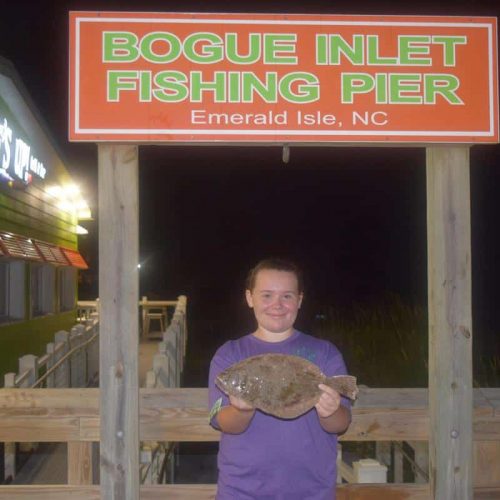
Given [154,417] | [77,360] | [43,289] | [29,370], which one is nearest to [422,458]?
[154,417]

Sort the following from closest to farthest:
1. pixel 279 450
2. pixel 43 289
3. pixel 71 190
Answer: pixel 279 450 → pixel 43 289 → pixel 71 190

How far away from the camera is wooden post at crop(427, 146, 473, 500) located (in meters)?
3.69

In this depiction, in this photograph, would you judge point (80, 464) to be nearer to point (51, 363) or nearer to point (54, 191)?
point (51, 363)

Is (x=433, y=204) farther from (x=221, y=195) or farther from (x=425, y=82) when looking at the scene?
(x=221, y=195)

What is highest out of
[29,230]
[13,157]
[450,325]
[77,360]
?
[13,157]

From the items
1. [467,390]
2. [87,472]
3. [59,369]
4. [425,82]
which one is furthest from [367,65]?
[59,369]

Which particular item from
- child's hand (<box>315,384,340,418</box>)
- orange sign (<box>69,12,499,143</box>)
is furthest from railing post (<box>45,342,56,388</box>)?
child's hand (<box>315,384,340,418</box>)

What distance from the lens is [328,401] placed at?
276 centimetres

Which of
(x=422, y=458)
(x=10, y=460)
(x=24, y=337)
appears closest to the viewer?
(x=422, y=458)

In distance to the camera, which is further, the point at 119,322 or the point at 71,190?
the point at 71,190

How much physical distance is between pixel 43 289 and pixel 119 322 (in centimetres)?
1243

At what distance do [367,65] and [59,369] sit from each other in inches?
270

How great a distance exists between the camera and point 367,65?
12.1 feet

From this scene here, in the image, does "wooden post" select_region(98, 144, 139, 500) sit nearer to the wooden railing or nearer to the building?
the wooden railing
